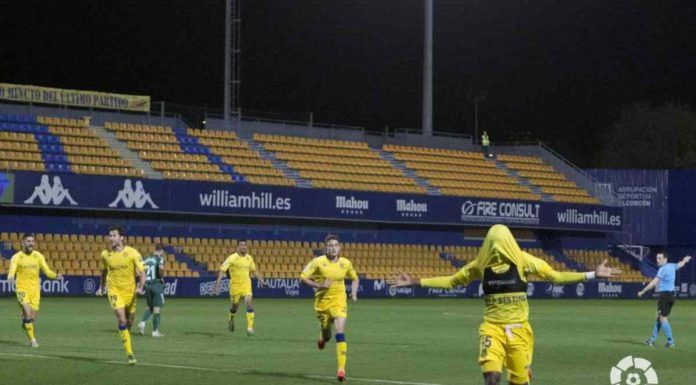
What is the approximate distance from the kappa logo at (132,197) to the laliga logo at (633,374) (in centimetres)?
3371

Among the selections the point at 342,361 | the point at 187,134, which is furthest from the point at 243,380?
the point at 187,134

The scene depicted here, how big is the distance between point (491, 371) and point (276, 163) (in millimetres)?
49917

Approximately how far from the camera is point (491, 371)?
12422 millimetres

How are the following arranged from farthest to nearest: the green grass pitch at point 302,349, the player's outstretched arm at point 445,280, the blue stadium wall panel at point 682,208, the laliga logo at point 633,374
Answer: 1. the blue stadium wall panel at point 682,208
2. the green grass pitch at point 302,349
3. the laliga logo at point 633,374
4. the player's outstretched arm at point 445,280

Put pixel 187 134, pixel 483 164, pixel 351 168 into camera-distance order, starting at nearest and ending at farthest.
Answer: pixel 187 134, pixel 351 168, pixel 483 164

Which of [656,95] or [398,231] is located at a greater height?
[656,95]

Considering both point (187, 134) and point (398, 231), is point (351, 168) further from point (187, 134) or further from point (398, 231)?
point (187, 134)

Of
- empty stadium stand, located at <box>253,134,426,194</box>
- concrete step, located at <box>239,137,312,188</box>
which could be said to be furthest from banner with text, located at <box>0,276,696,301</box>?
concrete step, located at <box>239,137,312,188</box>

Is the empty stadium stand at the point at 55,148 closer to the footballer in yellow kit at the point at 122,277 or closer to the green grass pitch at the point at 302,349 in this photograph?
the green grass pitch at the point at 302,349

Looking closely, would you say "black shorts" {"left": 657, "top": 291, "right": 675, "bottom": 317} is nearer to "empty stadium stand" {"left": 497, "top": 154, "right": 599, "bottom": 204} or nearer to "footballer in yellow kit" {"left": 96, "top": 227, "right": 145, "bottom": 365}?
"footballer in yellow kit" {"left": 96, "top": 227, "right": 145, "bottom": 365}

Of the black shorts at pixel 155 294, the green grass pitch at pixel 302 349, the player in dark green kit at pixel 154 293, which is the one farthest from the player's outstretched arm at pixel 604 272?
the black shorts at pixel 155 294

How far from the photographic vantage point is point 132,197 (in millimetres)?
53719

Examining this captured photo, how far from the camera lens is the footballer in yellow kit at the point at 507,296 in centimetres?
1273

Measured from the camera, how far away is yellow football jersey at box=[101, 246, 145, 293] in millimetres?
22734
